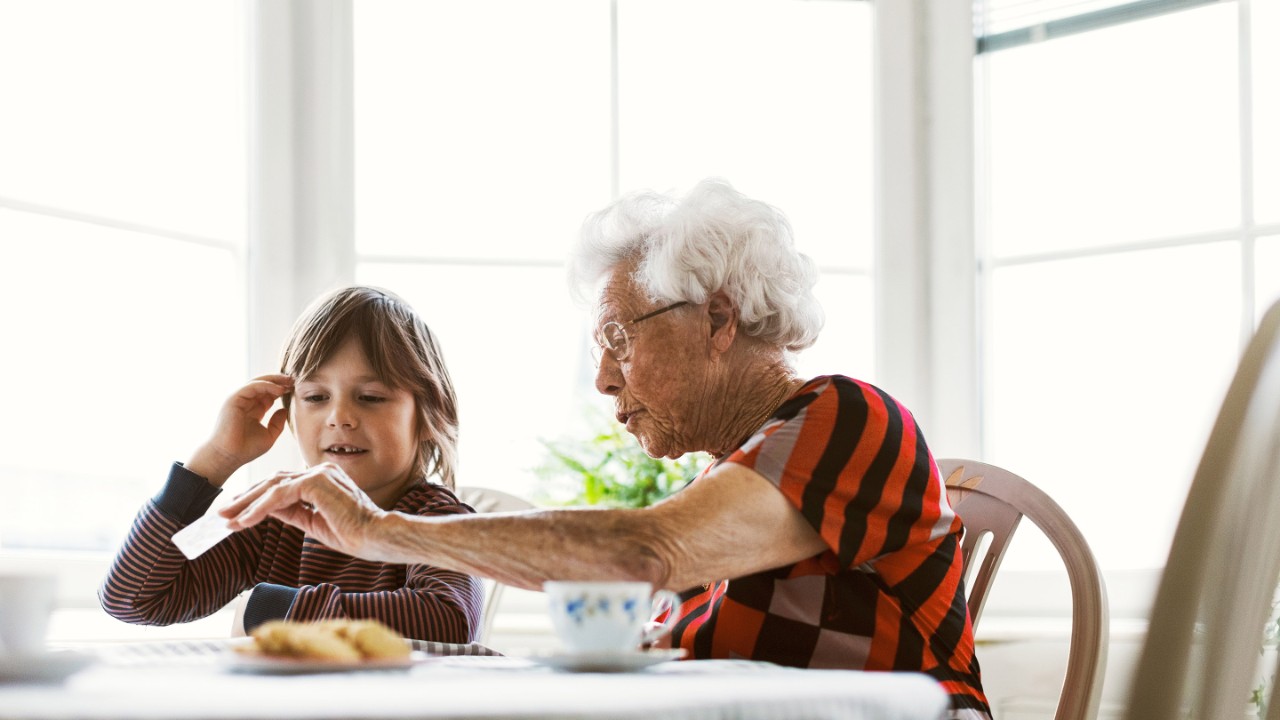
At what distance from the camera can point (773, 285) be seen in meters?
1.44

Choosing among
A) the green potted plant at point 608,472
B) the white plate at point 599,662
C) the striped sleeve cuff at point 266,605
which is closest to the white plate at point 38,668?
the white plate at point 599,662

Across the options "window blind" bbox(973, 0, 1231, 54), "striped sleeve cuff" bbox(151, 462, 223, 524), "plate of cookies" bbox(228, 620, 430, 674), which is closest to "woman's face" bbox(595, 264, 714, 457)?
"striped sleeve cuff" bbox(151, 462, 223, 524)

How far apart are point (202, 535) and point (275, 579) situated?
1.58 feet

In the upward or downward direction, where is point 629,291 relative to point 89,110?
downward

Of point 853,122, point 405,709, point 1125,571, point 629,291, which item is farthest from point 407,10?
point 405,709

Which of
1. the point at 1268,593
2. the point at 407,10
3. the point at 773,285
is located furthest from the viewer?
the point at 407,10

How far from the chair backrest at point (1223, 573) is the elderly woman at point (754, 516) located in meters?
0.57

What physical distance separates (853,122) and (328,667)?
2.11 m

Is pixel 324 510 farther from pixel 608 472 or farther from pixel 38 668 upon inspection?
pixel 608 472

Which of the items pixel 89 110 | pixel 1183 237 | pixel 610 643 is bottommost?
pixel 610 643

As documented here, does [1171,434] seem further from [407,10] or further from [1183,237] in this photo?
[407,10]

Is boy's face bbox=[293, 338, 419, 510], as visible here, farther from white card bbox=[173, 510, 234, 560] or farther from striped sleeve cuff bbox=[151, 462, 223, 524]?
white card bbox=[173, 510, 234, 560]

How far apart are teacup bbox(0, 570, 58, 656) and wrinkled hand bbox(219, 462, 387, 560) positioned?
0.33 meters

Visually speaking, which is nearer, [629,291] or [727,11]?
[629,291]
